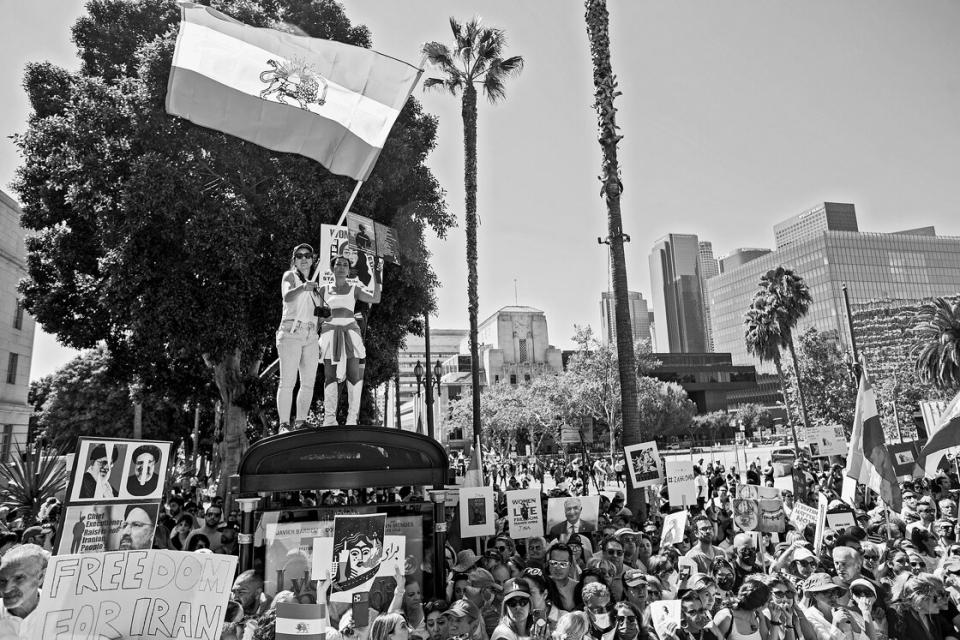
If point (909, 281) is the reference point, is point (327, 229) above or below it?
below

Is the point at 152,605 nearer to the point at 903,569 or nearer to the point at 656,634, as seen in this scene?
the point at 656,634

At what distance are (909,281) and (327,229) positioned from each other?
144 m

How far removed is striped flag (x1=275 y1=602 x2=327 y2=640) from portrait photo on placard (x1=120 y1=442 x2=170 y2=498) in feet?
5.97

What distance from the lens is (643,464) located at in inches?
452

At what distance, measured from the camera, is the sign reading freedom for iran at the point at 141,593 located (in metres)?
3.48

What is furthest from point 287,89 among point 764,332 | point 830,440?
point 764,332

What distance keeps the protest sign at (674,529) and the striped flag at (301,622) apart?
5439 millimetres

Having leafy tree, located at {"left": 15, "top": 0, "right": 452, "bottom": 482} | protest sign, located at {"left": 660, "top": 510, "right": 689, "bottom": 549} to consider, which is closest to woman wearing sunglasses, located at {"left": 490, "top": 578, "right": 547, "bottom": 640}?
protest sign, located at {"left": 660, "top": 510, "right": 689, "bottom": 549}

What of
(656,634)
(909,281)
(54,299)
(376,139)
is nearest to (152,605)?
(656,634)

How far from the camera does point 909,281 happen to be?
409 feet

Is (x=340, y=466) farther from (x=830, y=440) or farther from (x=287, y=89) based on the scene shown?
(x=830, y=440)

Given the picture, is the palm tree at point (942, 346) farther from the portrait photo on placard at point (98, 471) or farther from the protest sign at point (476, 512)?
the portrait photo on placard at point (98, 471)

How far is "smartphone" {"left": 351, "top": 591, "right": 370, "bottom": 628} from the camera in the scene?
4.90 m

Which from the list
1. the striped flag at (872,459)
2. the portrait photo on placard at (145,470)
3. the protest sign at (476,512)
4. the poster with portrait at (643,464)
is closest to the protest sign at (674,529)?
the protest sign at (476,512)
